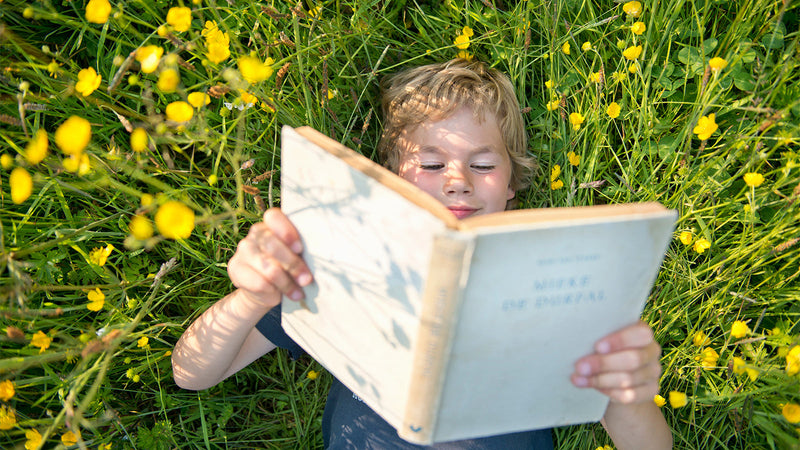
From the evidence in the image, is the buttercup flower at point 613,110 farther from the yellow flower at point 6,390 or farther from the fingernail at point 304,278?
the yellow flower at point 6,390

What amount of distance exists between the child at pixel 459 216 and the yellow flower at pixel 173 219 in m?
0.15

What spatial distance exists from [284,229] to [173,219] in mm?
207

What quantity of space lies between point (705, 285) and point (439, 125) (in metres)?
0.88

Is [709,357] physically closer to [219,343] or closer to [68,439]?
[219,343]

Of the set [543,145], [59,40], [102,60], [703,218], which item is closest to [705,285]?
[703,218]

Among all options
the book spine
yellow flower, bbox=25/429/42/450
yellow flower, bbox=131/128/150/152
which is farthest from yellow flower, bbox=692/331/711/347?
yellow flower, bbox=25/429/42/450

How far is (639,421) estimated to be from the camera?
49.9 inches

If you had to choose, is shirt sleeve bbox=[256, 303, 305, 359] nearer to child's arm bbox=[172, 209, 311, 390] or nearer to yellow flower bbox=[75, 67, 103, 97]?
child's arm bbox=[172, 209, 311, 390]

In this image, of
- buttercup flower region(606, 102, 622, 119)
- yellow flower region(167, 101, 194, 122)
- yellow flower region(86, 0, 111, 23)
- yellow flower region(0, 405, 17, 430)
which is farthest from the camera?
buttercup flower region(606, 102, 622, 119)

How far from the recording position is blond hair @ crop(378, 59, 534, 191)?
1552 mm

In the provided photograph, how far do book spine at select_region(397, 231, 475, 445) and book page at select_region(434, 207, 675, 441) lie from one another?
2cm

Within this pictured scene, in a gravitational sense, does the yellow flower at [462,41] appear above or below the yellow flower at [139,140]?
above

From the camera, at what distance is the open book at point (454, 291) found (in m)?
0.81

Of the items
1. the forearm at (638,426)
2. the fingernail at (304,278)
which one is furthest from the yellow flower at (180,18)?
the forearm at (638,426)
